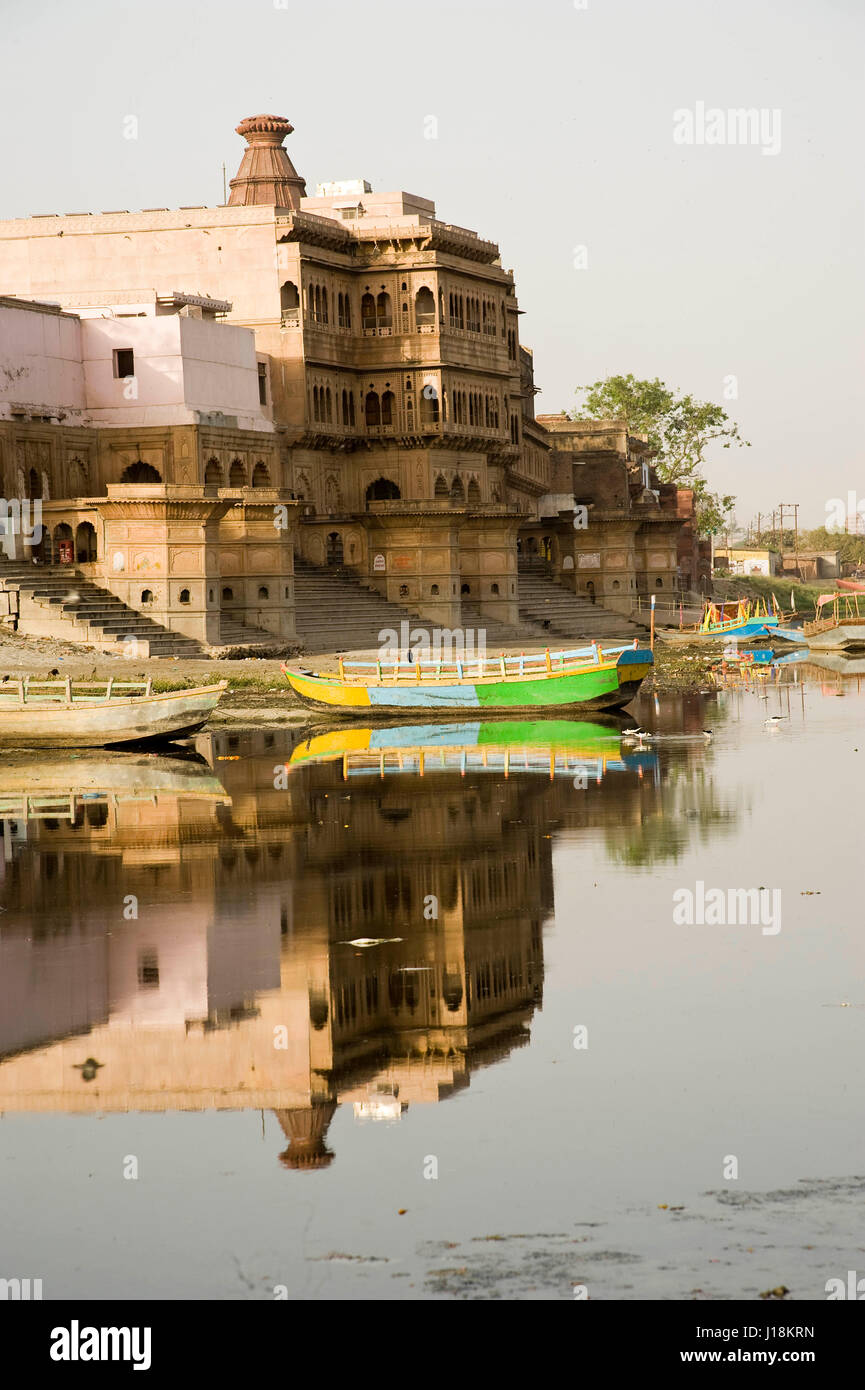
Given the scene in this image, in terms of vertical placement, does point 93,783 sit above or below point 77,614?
below

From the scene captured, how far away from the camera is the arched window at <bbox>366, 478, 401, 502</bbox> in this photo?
71.0 meters

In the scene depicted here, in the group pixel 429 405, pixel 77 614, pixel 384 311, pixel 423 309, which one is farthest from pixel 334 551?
pixel 77 614

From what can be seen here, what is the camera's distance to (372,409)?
71000mm

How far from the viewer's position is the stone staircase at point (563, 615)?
74.9 meters

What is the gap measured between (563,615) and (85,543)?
3027cm

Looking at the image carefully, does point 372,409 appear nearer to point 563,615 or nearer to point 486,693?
point 563,615

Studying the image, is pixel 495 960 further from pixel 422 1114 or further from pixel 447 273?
pixel 447 273

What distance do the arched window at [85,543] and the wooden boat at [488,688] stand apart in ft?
45.0

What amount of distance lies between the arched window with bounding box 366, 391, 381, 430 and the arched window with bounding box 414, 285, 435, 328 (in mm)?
3164

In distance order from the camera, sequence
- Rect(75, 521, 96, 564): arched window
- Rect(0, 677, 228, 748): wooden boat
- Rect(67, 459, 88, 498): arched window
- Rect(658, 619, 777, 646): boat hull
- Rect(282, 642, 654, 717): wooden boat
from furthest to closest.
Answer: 1. Rect(658, 619, 777, 646): boat hull
2. Rect(67, 459, 88, 498): arched window
3. Rect(75, 521, 96, 564): arched window
4. Rect(282, 642, 654, 717): wooden boat
5. Rect(0, 677, 228, 748): wooden boat

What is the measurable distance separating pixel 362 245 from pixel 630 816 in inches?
1985

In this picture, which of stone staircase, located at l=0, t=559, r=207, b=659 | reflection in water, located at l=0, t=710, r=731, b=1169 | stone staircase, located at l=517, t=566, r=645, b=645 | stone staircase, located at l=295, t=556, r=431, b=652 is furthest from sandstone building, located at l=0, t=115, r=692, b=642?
reflection in water, located at l=0, t=710, r=731, b=1169

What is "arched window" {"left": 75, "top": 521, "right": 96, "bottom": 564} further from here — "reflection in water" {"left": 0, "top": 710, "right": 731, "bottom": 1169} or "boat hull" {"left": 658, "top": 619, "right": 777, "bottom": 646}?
"boat hull" {"left": 658, "top": 619, "right": 777, "bottom": 646}

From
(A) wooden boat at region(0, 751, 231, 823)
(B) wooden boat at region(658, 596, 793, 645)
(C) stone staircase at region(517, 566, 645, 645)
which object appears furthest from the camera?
(B) wooden boat at region(658, 596, 793, 645)
